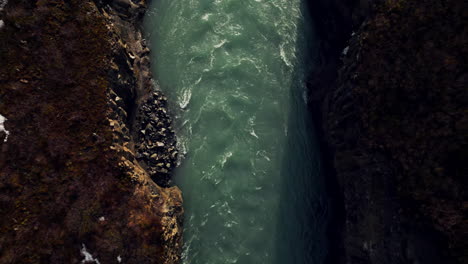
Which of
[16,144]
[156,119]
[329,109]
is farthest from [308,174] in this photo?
[16,144]

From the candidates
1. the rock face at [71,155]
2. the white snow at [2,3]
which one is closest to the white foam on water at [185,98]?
the rock face at [71,155]

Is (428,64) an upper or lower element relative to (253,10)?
upper

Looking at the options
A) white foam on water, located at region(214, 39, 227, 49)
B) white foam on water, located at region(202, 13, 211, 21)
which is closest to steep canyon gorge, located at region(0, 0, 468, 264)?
white foam on water, located at region(214, 39, 227, 49)

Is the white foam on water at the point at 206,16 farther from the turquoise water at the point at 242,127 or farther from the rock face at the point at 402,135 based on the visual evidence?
Answer: the rock face at the point at 402,135

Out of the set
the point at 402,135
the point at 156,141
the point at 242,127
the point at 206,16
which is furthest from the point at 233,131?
the point at 402,135

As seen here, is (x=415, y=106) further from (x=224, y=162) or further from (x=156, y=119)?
(x=156, y=119)

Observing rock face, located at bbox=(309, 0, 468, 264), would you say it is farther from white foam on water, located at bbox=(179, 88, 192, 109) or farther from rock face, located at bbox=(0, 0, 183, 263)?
rock face, located at bbox=(0, 0, 183, 263)
